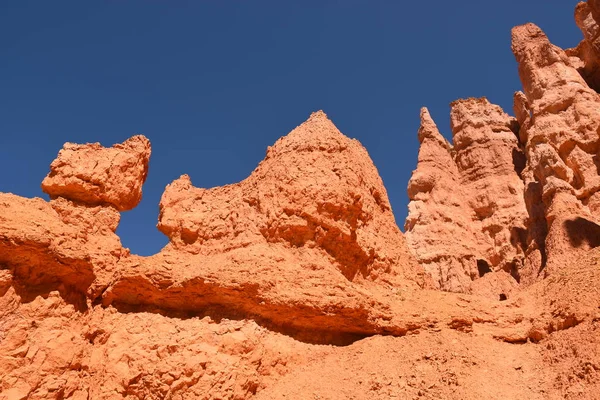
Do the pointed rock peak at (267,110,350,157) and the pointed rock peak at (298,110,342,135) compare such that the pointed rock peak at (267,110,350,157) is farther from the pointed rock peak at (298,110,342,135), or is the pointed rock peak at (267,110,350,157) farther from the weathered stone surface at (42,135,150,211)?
the weathered stone surface at (42,135,150,211)

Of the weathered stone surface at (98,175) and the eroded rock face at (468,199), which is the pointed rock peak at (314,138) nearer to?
the weathered stone surface at (98,175)

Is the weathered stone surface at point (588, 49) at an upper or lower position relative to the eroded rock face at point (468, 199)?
upper

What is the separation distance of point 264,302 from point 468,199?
3102 centimetres

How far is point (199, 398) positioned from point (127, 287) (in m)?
2.93

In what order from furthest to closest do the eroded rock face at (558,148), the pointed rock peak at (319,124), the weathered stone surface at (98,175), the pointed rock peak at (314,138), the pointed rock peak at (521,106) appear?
the pointed rock peak at (521,106), the eroded rock face at (558,148), the pointed rock peak at (319,124), the pointed rock peak at (314,138), the weathered stone surface at (98,175)

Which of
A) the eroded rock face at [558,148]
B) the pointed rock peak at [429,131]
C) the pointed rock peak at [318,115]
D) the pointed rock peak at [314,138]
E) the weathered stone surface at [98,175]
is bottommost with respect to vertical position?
the weathered stone surface at [98,175]

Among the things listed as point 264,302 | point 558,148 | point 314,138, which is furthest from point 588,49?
point 264,302

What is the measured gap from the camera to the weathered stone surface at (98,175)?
1147 cm

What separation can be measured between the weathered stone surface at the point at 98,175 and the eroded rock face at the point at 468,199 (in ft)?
72.9

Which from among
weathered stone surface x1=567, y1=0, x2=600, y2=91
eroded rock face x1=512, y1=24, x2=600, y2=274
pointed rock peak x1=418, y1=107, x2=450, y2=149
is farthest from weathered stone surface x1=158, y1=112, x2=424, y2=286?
pointed rock peak x1=418, y1=107, x2=450, y2=149

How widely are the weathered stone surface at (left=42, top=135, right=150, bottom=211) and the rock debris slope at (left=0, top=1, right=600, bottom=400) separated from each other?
1.4 inches

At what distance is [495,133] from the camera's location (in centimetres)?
4072

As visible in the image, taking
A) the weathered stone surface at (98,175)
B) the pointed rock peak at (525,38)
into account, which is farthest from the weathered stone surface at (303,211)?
the pointed rock peak at (525,38)

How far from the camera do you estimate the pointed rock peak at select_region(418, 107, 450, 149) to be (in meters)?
41.5
